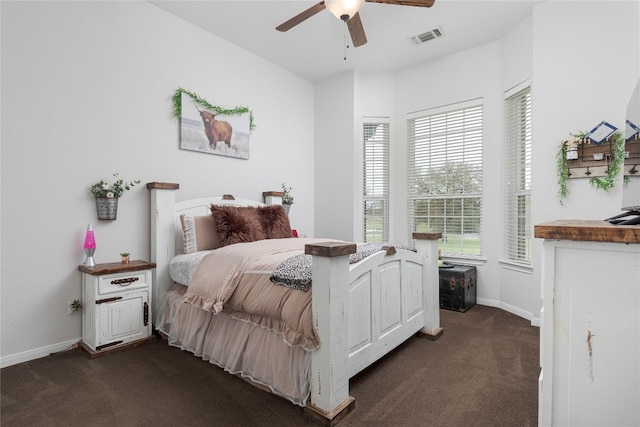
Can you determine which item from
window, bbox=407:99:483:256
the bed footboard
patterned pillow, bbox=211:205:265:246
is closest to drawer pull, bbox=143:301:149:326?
patterned pillow, bbox=211:205:265:246

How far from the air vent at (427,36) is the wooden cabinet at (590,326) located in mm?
3338

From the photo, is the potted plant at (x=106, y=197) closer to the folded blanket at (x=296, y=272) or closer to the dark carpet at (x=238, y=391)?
the dark carpet at (x=238, y=391)

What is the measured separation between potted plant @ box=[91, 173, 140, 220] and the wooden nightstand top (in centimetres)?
41

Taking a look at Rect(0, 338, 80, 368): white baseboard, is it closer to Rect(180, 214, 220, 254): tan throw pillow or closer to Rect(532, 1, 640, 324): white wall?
Rect(180, 214, 220, 254): tan throw pillow

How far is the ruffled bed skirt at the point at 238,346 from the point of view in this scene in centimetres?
183

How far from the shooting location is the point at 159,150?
3.22m

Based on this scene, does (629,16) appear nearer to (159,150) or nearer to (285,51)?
(285,51)

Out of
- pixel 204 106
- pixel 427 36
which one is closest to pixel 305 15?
pixel 204 106

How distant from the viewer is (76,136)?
2.67 m

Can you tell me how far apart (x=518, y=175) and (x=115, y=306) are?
413cm

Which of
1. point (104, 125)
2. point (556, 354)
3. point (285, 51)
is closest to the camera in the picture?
point (556, 354)

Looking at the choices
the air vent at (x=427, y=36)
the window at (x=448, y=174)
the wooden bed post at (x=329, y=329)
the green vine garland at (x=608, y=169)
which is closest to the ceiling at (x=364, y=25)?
the air vent at (x=427, y=36)

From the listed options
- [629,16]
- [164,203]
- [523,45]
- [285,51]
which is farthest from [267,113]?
[629,16]

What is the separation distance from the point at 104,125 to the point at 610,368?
139 inches
